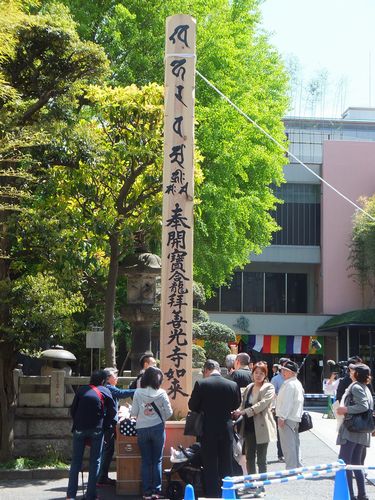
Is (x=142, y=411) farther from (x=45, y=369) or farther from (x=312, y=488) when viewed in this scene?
(x=45, y=369)

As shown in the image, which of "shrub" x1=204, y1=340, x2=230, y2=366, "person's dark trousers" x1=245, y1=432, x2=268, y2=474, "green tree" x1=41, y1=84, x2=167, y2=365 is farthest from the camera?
"shrub" x1=204, y1=340, x2=230, y2=366

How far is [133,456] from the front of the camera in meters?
11.0

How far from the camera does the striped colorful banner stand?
45.1 m

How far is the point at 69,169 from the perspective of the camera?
15.2 metres

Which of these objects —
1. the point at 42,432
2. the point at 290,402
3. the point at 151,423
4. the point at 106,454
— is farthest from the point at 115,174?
the point at 151,423

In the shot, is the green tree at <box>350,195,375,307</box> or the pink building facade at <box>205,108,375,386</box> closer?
the green tree at <box>350,195,375,307</box>

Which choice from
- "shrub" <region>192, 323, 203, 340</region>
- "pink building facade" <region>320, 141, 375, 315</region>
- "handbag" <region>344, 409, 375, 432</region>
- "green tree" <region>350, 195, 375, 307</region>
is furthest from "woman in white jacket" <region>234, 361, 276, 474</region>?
"pink building facade" <region>320, 141, 375, 315</region>

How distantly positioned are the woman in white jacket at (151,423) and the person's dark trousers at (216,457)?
0.64 metres

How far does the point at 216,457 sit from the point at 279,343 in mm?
35679

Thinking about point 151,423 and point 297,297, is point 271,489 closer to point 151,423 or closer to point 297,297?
point 151,423

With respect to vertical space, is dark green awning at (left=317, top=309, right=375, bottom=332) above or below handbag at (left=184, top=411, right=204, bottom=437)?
above

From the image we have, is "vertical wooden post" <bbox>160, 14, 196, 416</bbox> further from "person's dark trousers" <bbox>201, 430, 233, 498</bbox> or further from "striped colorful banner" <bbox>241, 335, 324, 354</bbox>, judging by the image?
"striped colorful banner" <bbox>241, 335, 324, 354</bbox>

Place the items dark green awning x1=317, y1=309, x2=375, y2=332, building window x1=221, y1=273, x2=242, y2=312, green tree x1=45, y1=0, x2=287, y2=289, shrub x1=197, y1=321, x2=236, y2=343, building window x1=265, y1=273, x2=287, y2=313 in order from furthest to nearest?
building window x1=265, y1=273, x2=287, y2=313
building window x1=221, y1=273, x2=242, y2=312
dark green awning x1=317, y1=309, x2=375, y2=332
shrub x1=197, y1=321, x2=236, y2=343
green tree x1=45, y1=0, x2=287, y2=289

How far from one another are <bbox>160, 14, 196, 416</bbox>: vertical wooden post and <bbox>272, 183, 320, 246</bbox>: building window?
3399cm
